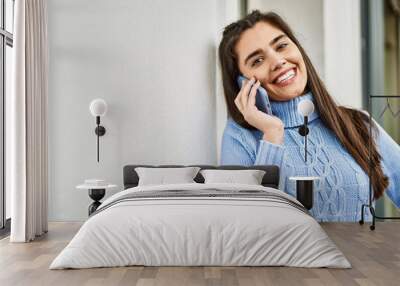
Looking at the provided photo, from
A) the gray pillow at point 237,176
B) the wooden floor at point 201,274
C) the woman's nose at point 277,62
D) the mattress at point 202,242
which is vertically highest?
the woman's nose at point 277,62

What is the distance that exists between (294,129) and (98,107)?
2317 millimetres

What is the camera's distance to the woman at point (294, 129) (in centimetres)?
680

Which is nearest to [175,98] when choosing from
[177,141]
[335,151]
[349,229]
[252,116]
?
[177,141]

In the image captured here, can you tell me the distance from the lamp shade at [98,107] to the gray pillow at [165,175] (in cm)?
82

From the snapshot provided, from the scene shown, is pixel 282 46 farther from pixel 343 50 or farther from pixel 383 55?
pixel 383 55

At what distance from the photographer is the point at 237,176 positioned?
21.0 ft

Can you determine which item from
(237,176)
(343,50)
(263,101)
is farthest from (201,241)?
(343,50)

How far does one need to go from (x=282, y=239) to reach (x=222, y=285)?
2.51 feet

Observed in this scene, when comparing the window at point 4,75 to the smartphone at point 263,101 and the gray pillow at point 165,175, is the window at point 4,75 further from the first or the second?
the smartphone at point 263,101

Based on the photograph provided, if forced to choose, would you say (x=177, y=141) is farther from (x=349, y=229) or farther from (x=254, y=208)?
(x=254, y=208)

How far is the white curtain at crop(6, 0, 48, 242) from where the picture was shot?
563cm

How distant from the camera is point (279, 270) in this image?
419 cm

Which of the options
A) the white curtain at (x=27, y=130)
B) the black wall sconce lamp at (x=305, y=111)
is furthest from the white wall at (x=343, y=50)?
the white curtain at (x=27, y=130)

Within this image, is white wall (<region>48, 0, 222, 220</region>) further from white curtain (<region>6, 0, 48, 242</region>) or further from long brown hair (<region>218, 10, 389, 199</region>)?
white curtain (<region>6, 0, 48, 242</region>)
